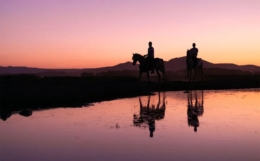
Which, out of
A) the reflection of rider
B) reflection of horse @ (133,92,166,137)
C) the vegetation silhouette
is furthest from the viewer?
the vegetation silhouette

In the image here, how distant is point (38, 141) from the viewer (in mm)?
9523

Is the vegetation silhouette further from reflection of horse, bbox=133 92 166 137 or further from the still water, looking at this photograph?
reflection of horse, bbox=133 92 166 137

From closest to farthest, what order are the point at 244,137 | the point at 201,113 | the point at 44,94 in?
the point at 244,137, the point at 201,113, the point at 44,94

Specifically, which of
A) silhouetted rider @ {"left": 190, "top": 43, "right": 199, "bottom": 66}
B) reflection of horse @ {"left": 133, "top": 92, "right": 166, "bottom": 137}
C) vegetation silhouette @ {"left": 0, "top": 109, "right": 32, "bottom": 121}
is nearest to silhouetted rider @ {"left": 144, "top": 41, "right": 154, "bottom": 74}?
silhouetted rider @ {"left": 190, "top": 43, "right": 199, "bottom": 66}

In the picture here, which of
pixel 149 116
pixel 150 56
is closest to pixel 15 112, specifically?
pixel 149 116

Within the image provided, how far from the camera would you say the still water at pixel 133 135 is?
7910mm

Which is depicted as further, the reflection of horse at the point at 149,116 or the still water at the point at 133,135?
the reflection of horse at the point at 149,116

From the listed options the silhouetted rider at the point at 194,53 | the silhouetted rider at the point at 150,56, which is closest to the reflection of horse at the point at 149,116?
the silhouetted rider at the point at 150,56

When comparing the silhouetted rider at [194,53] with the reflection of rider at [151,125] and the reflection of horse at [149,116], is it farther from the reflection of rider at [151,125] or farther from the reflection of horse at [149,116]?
the reflection of rider at [151,125]

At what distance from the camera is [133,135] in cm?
993

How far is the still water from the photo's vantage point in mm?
7910

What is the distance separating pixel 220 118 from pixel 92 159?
6.57 meters

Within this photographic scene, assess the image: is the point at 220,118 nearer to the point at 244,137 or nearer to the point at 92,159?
the point at 244,137

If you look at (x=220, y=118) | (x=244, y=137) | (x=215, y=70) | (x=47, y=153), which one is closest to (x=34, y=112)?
(x=47, y=153)
